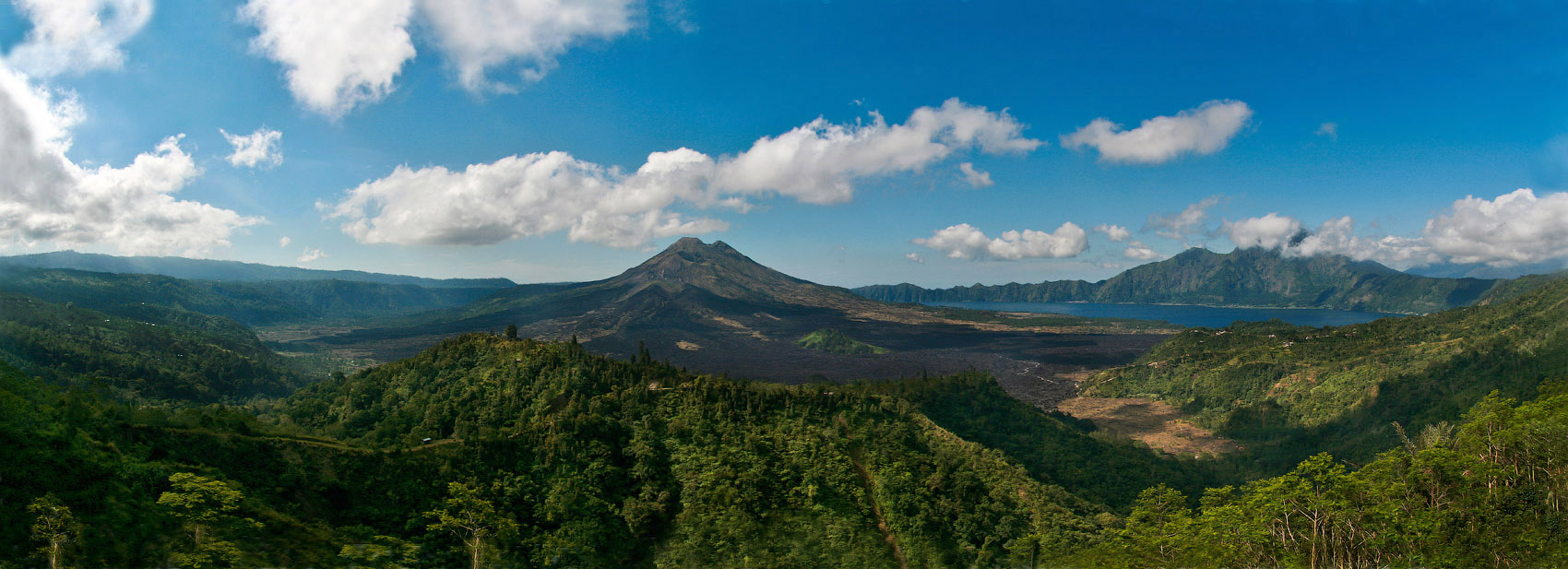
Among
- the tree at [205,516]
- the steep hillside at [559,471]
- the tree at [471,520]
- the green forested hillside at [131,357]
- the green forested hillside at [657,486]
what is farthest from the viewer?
the green forested hillside at [131,357]

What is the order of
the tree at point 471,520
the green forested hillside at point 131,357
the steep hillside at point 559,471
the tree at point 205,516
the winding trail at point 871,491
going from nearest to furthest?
the tree at point 205,516 → the steep hillside at point 559,471 → the tree at point 471,520 → the winding trail at point 871,491 → the green forested hillside at point 131,357

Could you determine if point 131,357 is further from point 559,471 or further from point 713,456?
point 713,456

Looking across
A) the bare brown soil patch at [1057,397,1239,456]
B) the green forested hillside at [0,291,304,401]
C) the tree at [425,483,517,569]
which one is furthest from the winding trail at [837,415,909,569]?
the green forested hillside at [0,291,304,401]

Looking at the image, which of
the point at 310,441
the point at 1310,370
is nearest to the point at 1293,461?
the point at 1310,370

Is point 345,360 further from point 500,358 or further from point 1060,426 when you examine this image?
point 1060,426

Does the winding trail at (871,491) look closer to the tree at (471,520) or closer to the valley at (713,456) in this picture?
the valley at (713,456)

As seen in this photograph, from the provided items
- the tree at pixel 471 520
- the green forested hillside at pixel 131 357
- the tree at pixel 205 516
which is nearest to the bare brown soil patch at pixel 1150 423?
the tree at pixel 471 520
